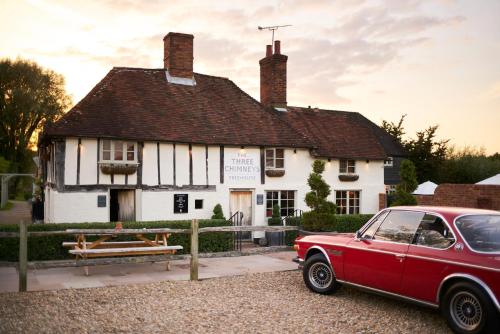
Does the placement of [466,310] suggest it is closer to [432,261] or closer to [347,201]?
[432,261]

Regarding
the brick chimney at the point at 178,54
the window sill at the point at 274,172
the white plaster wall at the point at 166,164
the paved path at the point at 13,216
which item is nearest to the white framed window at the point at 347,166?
the window sill at the point at 274,172

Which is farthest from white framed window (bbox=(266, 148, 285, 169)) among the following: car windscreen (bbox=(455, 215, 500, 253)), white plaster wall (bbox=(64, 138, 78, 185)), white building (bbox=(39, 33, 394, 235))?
car windscreen (bbox=(455, 215, 500, 253))

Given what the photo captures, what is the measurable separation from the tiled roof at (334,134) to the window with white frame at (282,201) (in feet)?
7.80

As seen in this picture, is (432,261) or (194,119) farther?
(194,119)

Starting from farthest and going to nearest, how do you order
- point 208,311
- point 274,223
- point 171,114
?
point 274,223 → point 171,114 → point 208,311

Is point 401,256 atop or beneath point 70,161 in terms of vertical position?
beneath

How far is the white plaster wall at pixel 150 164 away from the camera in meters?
17.5

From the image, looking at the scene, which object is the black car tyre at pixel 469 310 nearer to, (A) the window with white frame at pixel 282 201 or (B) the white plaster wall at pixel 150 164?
(B) the white plaster wall at pixel 150 164

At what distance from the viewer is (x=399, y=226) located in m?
7.33

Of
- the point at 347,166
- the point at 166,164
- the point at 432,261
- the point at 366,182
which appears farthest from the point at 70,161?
the point at 366,182

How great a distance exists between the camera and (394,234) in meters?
7.32

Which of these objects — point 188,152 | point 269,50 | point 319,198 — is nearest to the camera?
point 319,198

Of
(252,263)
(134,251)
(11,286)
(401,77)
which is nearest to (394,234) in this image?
(252,263)

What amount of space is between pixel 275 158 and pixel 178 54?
6.44m
